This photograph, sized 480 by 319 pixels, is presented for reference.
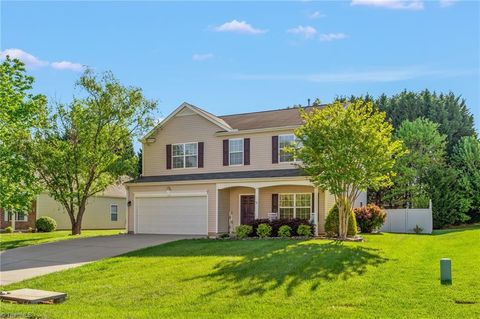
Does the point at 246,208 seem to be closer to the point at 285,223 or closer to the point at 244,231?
the point at 244,231

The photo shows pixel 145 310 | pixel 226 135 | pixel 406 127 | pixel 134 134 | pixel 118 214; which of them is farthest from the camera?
pixel 118 214

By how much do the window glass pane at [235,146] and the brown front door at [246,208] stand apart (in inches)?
93.7

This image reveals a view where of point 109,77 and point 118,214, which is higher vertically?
point 109,77

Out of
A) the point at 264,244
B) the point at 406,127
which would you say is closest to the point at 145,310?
the point at 264,244

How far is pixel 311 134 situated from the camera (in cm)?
2000

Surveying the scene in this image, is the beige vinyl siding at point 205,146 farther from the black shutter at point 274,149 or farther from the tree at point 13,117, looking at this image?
the tree at point 13,117

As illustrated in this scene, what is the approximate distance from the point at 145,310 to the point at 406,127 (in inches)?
1088

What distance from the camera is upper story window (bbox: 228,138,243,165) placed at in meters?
26.6

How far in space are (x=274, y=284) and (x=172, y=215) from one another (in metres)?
15.7

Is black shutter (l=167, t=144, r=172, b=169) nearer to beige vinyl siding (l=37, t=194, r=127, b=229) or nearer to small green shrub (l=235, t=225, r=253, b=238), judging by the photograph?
small green shrub (l=235, t=225, r=253, b=238)

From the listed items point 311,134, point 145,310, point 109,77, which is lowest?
point 145,310

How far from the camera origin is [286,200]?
25.1 meters

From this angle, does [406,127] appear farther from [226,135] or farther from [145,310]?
[145,310]

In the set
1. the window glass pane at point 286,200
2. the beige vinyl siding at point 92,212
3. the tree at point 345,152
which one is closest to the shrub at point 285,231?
the tree at point 345,152
